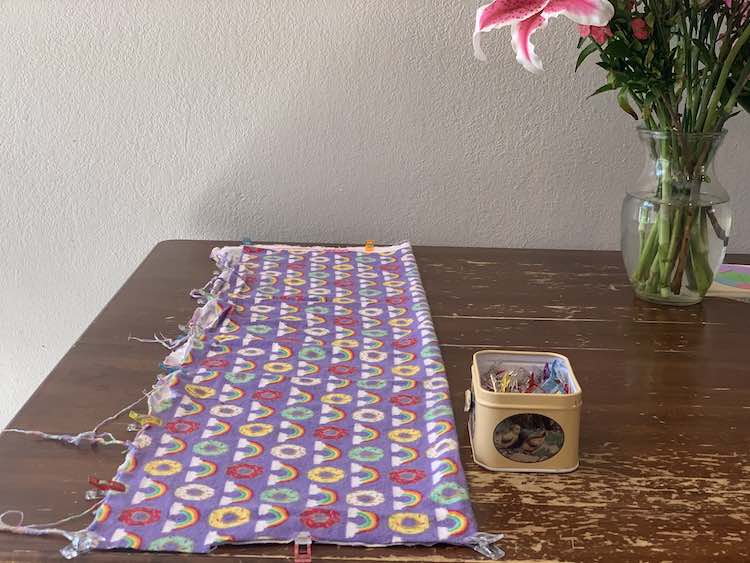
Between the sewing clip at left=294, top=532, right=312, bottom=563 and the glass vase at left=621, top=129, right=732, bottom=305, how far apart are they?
727 millimetres

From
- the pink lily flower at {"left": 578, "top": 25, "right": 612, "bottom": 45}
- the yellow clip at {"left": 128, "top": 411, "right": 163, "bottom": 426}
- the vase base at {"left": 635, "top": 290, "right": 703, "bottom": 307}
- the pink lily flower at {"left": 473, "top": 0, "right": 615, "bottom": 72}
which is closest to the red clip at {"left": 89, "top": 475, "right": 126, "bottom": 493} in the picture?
the yellow clip at {"left": 128, "top": 411, "right": 163, "bottom": 426}

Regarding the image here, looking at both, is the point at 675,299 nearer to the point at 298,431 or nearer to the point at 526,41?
the point at 526,41

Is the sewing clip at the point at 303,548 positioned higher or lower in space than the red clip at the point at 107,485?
lower

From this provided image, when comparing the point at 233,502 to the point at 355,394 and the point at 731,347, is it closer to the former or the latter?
the point at 355,394

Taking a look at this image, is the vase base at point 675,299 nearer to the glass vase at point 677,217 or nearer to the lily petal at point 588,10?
the glass vase at point 677,217

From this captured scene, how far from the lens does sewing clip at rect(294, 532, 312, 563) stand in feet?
2.38

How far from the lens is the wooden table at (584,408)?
759 millimetres

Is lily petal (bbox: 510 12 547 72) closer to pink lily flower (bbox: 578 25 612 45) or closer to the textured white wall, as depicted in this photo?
pink lily flower (bbox: 578 25 612 45)

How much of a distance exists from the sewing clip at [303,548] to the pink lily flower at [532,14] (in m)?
0.54

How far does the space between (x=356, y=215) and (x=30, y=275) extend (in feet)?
1.96

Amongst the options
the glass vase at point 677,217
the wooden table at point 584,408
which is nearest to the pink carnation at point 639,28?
the glass vase at point 677,217

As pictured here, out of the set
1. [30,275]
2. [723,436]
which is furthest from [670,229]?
[30,275]

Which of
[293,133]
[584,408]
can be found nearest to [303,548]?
[584,408]

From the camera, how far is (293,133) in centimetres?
163
